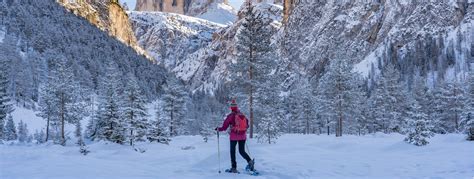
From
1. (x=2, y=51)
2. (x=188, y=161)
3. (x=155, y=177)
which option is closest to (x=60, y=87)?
(x=188, y=161)

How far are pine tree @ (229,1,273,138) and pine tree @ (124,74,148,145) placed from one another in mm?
7061

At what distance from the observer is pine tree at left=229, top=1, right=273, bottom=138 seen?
96.2 feet

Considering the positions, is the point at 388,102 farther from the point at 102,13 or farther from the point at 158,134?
the point at 102,13

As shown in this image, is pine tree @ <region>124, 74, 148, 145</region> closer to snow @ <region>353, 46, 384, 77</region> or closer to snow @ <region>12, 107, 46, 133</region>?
snow @ <region>12, 107, 46, 133</region>

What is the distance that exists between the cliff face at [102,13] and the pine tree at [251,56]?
130653mm

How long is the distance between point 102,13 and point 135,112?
170284mm

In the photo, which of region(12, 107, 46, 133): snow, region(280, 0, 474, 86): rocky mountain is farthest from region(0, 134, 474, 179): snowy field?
region(280, 0, 474, 86): rocky mountain

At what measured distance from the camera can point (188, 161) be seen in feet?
46.9

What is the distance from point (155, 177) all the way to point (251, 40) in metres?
20.5

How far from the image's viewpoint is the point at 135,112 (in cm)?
2658

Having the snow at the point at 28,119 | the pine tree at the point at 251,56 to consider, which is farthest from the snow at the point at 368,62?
the pine tree at the point at 251,56

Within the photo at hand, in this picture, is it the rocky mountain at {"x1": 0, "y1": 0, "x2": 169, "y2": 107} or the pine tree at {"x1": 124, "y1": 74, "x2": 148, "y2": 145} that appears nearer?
the pine tree at {"x1": 124, "y1": 74, "x2": 148, "y2": 145}

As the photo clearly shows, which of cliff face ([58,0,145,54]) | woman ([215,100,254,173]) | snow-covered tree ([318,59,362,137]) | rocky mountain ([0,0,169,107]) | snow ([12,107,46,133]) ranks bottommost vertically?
snow ([12,107,46,133])

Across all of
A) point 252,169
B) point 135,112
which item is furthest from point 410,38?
point 252,169
